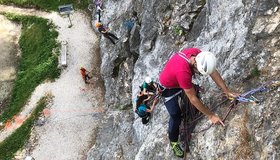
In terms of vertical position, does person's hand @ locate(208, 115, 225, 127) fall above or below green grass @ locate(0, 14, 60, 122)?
above

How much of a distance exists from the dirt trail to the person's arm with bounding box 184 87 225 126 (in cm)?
1629

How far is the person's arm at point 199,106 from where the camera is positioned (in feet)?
33.8

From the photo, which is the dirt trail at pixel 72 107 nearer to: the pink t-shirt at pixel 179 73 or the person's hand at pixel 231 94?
the pink t-shirt at pixel 179 73

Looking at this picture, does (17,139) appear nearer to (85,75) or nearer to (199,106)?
(85,75)

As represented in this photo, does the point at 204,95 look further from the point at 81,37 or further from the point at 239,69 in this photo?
the point at 81,37

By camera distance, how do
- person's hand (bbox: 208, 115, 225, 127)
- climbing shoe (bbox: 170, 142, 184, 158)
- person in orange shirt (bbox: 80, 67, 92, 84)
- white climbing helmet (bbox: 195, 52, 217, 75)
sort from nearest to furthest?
white climbing helmet (bbox: 195, 52, 217, 75) < person's hand (bbox: 208, 115, 225, 127) < climbing shoe (bbox: 170, 142, 184, 158) < person in orange shirt (bbox: 80, 67, 92, 84)

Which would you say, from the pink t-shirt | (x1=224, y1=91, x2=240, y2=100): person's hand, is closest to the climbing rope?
(x1=224, y1=91, x2=240, y2=100): person's hand

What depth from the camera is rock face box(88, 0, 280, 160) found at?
10.4m

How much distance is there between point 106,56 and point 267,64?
62.4 feet

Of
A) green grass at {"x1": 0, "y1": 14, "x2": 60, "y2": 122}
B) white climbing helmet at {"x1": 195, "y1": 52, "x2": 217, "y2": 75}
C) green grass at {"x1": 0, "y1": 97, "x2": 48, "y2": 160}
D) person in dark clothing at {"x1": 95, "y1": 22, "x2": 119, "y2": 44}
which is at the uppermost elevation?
white climbing helmet at {"x1": 195, "y1": 52, "x2": 217, "y2": 75}

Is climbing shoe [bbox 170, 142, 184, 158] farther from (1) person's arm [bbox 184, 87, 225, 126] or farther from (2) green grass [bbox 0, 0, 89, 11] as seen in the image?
(2) green grass [bbox 0, 0, 89, 11]

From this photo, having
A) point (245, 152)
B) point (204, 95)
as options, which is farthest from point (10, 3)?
point (245, 152)

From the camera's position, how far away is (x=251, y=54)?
1199 centimetres

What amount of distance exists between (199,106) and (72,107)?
19.2 m
